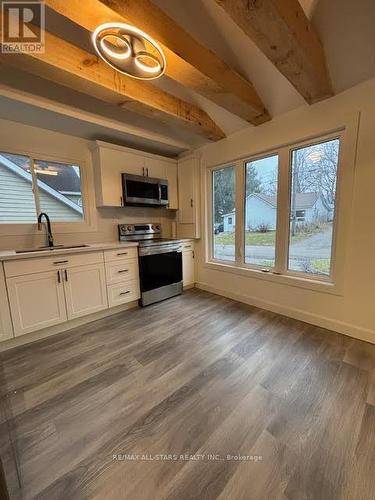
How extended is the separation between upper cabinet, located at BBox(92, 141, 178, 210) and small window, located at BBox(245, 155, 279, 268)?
1551mm

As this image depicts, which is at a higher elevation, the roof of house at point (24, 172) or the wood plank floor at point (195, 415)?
the roof of house at point (24, 172)

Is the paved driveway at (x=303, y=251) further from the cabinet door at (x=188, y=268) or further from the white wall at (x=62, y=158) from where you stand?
the white wall at (x=62, y=158)

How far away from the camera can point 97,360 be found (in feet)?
6.13

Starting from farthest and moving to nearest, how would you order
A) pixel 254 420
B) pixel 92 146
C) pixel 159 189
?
pixel 159 189
pixel 92 146
pixel 254 420

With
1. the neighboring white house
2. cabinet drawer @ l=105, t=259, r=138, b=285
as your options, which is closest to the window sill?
the neighboring white house

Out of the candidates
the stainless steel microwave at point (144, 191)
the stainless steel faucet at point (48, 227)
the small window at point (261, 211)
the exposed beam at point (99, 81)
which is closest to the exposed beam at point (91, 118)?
the exposed beam at point (99, 81)

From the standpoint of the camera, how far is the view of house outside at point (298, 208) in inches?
89.7

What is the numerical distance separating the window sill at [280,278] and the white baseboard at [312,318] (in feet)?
1.00

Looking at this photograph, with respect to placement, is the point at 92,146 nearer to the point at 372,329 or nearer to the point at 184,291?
the point at 184,291

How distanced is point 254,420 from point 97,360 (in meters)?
1.35

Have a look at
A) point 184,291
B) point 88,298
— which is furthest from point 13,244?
point 184,291

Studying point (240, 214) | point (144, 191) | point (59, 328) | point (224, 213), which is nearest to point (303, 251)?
point (240, 214)

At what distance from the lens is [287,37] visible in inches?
53.2

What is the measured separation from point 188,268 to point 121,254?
1273 mm
